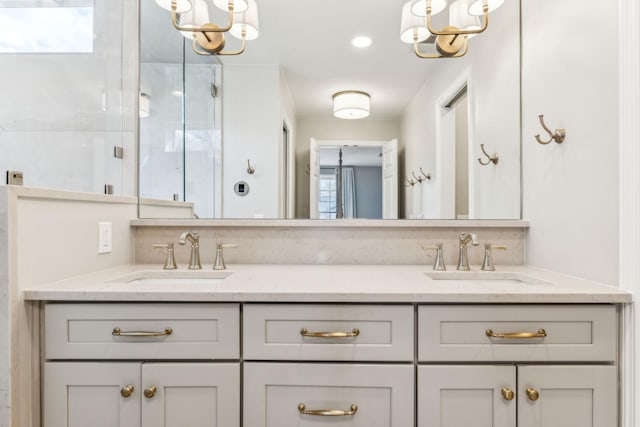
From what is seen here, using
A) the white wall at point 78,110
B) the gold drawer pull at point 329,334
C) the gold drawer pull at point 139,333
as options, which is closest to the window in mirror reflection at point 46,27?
the white wall at point 78,110

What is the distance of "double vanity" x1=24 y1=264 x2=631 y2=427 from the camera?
3.20ft

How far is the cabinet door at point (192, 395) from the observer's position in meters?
0.99

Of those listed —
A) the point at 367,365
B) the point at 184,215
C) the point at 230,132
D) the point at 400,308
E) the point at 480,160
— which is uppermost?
the point at 230,132

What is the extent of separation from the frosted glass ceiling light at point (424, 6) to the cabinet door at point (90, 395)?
1.65m

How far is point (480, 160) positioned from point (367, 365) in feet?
3.52

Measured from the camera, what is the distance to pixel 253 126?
1580 millimetres

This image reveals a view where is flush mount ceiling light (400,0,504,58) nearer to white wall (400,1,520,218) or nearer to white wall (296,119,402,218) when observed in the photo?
white wall (400,1,520,218)

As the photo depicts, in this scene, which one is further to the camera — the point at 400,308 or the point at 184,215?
the point at 184,215

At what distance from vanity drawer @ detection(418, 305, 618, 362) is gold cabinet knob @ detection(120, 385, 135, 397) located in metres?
0.80

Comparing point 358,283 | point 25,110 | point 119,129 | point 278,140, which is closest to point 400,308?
point 358,283

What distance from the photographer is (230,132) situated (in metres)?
1.59

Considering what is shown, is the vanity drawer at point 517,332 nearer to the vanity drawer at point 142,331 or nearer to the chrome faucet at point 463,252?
the chrome faucet at point 463,252

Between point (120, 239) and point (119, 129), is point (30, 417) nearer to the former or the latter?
point (120, 239)

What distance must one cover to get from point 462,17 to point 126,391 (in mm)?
1806
